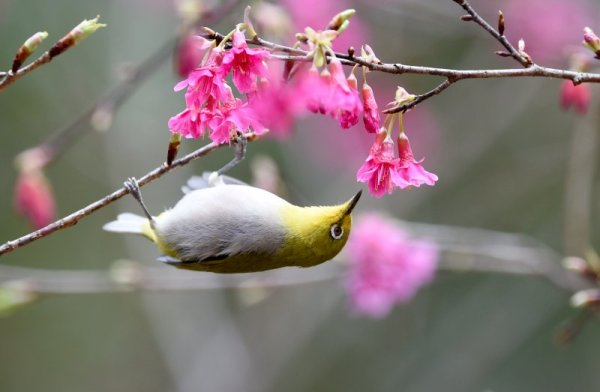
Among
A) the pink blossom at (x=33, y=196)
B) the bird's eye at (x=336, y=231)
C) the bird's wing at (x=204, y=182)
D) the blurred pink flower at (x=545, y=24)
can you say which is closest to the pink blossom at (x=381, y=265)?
the bird's wing at (x=204, y=182)

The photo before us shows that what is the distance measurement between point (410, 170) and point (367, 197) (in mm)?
4030

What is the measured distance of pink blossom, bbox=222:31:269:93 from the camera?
203cm

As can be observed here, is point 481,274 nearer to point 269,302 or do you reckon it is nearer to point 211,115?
point 269,302

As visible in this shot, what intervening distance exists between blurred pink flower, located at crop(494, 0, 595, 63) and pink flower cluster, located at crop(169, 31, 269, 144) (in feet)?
13.1

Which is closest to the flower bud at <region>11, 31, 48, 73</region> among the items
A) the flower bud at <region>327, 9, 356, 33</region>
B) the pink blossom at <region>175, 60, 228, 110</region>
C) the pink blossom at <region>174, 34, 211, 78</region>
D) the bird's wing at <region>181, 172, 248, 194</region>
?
the pink blossom at <region>175, 60, 228, 110</region>

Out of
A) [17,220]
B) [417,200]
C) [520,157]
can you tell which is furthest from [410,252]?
[17,220]

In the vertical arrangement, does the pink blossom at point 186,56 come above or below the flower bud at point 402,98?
above

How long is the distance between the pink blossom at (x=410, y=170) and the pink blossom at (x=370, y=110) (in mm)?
140

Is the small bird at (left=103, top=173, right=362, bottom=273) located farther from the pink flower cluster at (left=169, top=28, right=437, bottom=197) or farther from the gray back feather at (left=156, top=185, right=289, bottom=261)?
the pink flower cluster at (left=169, top=28, right=437, bottom=197)

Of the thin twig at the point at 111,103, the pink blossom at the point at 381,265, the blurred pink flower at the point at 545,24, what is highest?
the thin twig at the point at 111,103

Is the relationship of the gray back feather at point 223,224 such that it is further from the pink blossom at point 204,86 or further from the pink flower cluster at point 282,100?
the pink blossom at point 204,86

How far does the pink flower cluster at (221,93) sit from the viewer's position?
2049 mm

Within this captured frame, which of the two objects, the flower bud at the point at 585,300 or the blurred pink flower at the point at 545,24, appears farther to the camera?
the blurred pink flower at the point at 545,24

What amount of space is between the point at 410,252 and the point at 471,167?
2972 mm
